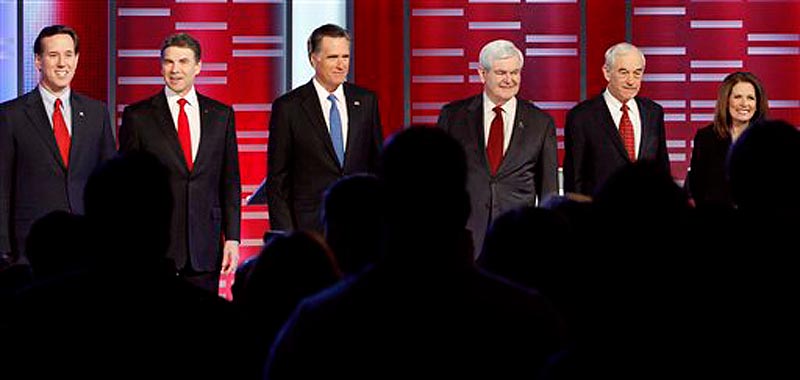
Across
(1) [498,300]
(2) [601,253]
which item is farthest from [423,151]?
(2) [601,253]

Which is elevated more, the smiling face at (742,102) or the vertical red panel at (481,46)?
the vertical red panel at (481,46)

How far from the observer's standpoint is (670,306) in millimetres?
2152

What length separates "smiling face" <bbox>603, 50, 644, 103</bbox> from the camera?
7.08m

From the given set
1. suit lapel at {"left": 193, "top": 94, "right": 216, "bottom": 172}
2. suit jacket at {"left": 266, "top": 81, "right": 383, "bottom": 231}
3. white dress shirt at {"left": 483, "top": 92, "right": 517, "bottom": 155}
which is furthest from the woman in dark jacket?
suit lapel at {"left": 193, "top": 94, "right": 216, "bottom": 172}

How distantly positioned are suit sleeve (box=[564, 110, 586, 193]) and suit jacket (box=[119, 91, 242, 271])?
1654mm

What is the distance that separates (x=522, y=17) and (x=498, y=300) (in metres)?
7.06

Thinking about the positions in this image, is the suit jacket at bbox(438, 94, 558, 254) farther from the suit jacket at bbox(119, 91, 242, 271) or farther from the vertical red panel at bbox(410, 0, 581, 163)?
the vertical red panel at bbox(410, 0, 581, 163)

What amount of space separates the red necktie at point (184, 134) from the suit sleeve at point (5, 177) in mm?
779

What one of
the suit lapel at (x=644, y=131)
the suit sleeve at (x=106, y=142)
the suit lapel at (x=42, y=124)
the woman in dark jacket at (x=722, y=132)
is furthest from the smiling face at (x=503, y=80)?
the suit lapel at (x=42, y=124)

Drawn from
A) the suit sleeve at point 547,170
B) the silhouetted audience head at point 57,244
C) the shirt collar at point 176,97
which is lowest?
the silhouetted audience head at point 57,244

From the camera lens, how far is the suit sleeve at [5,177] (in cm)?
627

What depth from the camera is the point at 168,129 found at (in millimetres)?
6539

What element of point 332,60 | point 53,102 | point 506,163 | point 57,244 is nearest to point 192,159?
point 53,102

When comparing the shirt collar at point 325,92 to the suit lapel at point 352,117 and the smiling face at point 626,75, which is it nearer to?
the suit lapel at point 352,117
